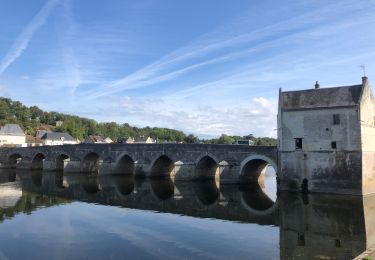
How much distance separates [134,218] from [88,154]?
952 inches

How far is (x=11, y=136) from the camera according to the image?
68062 mm

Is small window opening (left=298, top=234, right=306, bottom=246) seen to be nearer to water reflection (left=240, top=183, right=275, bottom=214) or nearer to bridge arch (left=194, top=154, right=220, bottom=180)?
water reflection (left=240, top=183, right=275, bottom=214)

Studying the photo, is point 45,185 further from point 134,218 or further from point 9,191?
point 134,218

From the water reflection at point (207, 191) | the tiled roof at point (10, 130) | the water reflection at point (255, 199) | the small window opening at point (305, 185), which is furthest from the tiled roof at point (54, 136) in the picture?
the small window opening at point (305, 185)

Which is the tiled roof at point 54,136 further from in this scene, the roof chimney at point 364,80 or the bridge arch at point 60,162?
the roof chimney at point 364,80

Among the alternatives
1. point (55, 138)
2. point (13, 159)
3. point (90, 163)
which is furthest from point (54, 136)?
point (90, 163)

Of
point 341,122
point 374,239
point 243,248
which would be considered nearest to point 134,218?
point 243,248

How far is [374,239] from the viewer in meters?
14.4

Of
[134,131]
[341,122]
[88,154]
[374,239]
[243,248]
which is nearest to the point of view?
[243,248]

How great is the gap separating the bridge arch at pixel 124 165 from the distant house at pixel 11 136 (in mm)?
33692

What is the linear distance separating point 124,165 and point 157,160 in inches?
213

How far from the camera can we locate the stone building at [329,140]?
23.5 meters

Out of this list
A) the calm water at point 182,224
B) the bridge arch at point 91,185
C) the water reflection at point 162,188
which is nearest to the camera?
the calm water at point 182,224

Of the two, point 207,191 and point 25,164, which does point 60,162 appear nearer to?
point 25,164
